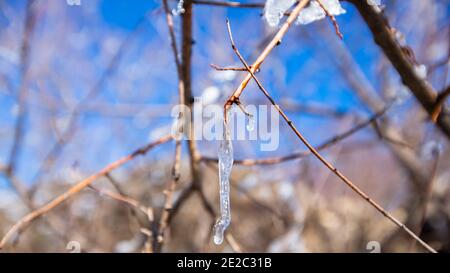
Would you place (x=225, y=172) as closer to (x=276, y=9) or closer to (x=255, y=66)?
(x=255, y=66)

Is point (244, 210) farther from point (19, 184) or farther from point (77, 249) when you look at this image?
point (77, 249)

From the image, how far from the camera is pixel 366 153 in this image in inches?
153

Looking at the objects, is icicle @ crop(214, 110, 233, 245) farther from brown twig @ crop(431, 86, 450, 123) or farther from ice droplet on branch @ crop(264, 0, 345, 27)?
brown twig @ crop(431, 86, 450, 123)

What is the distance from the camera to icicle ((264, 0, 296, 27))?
2.58 ft

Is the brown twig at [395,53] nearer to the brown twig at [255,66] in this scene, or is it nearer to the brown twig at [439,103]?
the brown twig at [439,103]

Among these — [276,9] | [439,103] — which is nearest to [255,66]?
[276,9]

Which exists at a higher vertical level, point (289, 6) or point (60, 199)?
point (289, 6)

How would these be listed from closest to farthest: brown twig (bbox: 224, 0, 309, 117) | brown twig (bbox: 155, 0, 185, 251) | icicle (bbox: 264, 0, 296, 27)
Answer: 1. brown twig (bbox: 224, 0, 309, 117)
2. icicle (bbox: 264, 0, 296, 27)
3. brown twig (bbox: 155, 0, 185, 251)

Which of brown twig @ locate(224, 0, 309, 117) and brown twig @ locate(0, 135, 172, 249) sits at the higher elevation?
brown twig @ locate(224, 0, 309, 117)

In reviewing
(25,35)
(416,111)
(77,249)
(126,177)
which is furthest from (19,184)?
(416,111)

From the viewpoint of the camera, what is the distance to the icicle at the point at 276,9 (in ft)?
2.58

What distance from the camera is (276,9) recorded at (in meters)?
0.79

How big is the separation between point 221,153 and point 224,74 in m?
0.91

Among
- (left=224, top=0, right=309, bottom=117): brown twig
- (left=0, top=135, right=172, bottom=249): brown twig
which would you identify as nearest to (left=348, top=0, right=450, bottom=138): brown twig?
(left=224, top=0, right=309, bottom=117): brown twig
